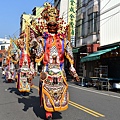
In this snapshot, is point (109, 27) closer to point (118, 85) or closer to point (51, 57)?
point (118, 85)

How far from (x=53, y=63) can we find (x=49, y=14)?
133 centimetres

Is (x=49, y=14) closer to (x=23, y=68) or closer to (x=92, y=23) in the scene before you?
(x=23, y=68)

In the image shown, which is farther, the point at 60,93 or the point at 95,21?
the point at 95,21

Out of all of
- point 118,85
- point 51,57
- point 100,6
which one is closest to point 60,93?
point 51,57

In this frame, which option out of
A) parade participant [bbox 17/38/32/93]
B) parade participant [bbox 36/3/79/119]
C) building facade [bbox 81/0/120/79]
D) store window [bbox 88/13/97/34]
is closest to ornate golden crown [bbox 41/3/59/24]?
parade participant [bbox 36/3/79/119]

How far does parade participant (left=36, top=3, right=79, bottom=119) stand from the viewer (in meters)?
5.11

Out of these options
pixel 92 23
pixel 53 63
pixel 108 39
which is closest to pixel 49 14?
pixel 53 63

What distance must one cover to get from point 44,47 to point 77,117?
7.35 feet

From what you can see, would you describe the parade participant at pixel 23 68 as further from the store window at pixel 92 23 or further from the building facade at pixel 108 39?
the store window at pixel 92 23

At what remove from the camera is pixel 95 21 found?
19953mm

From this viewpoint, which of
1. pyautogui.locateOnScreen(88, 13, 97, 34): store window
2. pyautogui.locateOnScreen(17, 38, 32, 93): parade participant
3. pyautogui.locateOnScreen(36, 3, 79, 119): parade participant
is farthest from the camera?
pyautogui.locateOnScreen(88, 13, 97, 34): store window

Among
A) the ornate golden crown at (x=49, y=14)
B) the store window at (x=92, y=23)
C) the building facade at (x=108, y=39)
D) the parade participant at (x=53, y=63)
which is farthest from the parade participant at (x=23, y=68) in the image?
the store window at (x=92, y=23)

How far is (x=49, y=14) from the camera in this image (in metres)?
5.53

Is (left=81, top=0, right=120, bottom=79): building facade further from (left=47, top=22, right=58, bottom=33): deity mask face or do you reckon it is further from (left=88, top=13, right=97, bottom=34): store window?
(left=47, top=22, right=58, bottom=33): deity mask face
